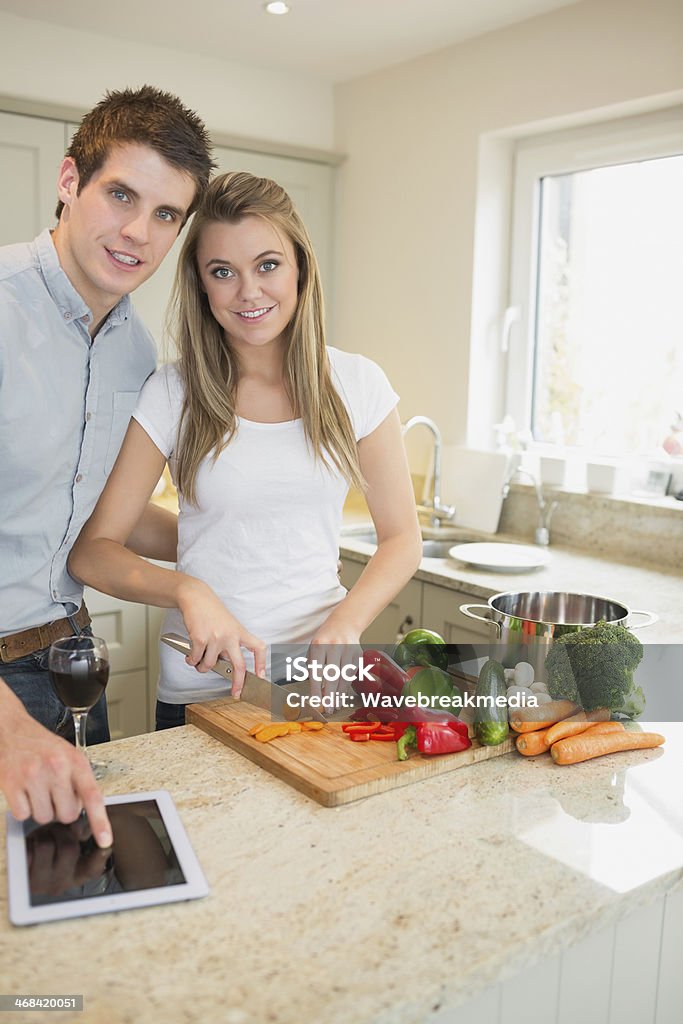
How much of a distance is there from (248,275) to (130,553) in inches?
19.6

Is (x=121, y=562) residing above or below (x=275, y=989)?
above

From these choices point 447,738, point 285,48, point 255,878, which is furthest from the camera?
point 285,48

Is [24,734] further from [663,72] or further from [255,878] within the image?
[663,72]

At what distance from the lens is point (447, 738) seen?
1.24 m

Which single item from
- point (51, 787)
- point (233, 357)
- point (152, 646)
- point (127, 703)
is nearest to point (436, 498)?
point (152, 646)

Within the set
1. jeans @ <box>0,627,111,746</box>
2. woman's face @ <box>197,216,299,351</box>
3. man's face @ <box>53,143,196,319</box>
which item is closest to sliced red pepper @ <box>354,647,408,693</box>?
jeans @ <box>0,627,111,746</box>

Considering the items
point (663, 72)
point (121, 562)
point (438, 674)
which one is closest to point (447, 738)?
point (438, 674)

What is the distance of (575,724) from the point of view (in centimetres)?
132

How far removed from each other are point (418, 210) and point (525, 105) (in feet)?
1.82

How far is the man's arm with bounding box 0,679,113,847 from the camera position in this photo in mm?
1008

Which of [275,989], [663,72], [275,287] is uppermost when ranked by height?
[663,72]

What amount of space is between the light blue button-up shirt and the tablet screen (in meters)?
0.59

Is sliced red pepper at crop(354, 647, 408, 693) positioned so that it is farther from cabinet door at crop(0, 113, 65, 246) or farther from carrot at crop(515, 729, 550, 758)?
cabinet door at crop(0, 113, 65, 246)

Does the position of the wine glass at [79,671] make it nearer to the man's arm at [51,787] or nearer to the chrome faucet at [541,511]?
the man's arm at [51,787]
